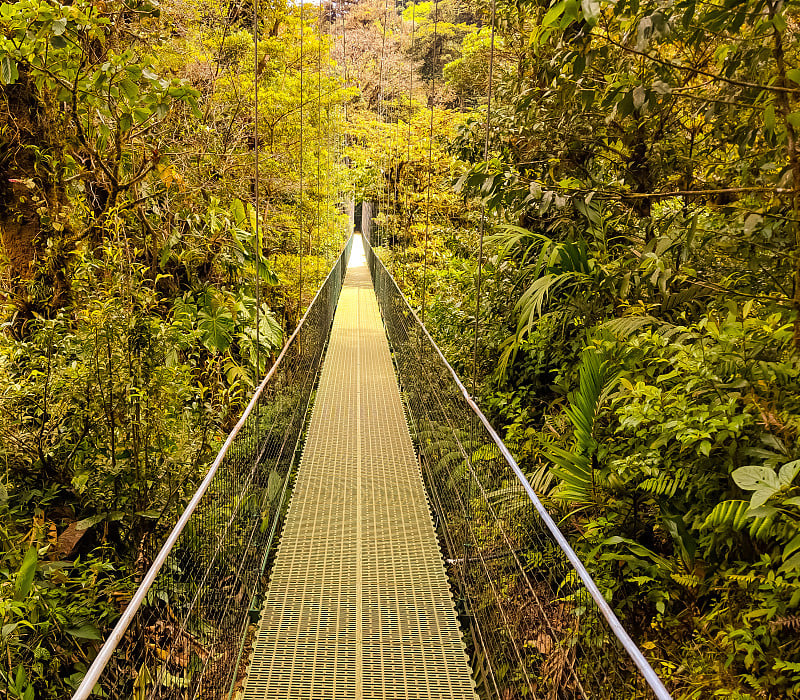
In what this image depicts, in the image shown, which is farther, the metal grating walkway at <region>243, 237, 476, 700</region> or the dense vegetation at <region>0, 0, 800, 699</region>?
the metal grating walkway at <region>243, 237, 476, 700</region>

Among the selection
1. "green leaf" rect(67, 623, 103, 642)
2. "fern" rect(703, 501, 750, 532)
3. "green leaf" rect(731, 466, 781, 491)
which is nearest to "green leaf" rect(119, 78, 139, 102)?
"green leaf" rect(67, 623, 103, 642)

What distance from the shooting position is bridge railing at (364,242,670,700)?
68.2 inches

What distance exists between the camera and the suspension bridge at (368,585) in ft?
5.87

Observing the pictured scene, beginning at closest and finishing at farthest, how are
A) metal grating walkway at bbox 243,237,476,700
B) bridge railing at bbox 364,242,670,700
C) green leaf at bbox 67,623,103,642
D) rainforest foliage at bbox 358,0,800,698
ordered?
bridge railing at bbox 364,242,670,700 → rainforest foliage at bbox 358,0,800,698 → green leaf at bbox 67,623,103,642 → metal grating walkway at bbox 243,237,476,700

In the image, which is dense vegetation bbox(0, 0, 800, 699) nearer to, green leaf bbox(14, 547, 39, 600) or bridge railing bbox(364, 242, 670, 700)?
green leaf bbox(14, 547, 39, 600)

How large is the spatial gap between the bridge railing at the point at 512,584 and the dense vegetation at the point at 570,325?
0.26 meters

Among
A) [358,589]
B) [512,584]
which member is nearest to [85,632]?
[358,589]

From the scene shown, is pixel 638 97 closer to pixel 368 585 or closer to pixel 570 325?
Result: pixel 570 325

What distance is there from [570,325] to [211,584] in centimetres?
250

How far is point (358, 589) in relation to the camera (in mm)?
2803

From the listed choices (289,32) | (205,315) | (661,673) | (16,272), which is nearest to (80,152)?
(16,272)

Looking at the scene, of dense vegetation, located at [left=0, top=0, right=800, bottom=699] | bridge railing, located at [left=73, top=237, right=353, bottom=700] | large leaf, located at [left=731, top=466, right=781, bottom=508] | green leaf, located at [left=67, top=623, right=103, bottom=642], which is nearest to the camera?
large leaf, located at [left=731, top=466, right=781, bottom=508]

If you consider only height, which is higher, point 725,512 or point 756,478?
point 756,478

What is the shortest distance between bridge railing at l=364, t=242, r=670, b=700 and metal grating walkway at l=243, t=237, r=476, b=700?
0.15m
